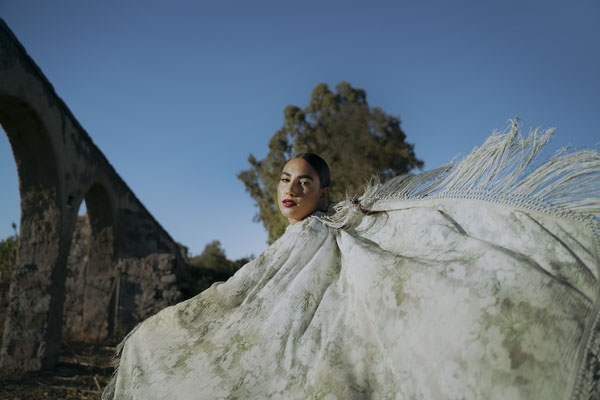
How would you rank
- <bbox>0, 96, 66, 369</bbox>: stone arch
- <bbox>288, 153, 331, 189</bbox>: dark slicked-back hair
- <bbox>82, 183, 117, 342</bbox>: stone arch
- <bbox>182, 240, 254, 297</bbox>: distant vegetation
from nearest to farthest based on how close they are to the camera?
<bbox>288, 153, 331, 189</bbox>: dark slicked-back hair, <bbox>0, 96, 66, 369</bbox>: stone arch, <bbox>82, 183, 117, 342</bbox>: stone arch, <bbox>182, 240, 254, 297</bbox>: distant vegetation

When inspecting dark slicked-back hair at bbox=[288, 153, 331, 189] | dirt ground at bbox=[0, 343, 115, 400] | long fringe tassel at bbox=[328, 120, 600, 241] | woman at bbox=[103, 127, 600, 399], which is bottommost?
dirt ground at bbox=[0, 343, 115, 400]

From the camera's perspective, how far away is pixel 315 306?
1731mm

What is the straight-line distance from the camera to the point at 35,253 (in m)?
5.20

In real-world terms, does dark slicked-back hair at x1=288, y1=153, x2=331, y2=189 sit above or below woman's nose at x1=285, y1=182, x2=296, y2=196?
above

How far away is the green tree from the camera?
16.9 meters

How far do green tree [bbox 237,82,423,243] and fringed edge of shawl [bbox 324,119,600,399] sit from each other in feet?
45.6

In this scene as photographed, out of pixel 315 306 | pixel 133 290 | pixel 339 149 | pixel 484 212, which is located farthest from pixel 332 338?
pixel 339 149

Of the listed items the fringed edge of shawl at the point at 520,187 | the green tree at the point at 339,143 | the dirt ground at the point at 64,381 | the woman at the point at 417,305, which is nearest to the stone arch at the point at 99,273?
the dirt ground at the point at 64,381

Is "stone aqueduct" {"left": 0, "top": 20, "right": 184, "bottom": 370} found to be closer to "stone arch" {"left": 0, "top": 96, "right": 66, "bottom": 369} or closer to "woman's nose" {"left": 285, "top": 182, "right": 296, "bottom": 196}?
"stone arch" {"left": 0, "top": 96, "right": 66, "bottom": 369}

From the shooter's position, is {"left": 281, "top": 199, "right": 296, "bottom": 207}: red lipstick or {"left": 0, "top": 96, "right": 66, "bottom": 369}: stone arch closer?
{"left": 281, "top": 199, "right": 296, "bottom": 207}: red lipstick

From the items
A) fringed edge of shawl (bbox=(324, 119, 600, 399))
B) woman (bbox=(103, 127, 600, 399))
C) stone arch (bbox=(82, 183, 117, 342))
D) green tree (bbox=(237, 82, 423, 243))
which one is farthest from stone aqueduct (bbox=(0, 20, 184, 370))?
green tree (bbox=(237, 82, 423, 243))

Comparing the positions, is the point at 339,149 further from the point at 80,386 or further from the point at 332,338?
the point at 332,338

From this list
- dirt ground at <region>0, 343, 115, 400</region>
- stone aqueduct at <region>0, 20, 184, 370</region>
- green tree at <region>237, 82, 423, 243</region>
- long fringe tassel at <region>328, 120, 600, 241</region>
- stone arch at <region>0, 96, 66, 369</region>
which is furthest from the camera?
green tree at <region>237, 82, 423, 243</region>

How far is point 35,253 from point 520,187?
5.73 meters
